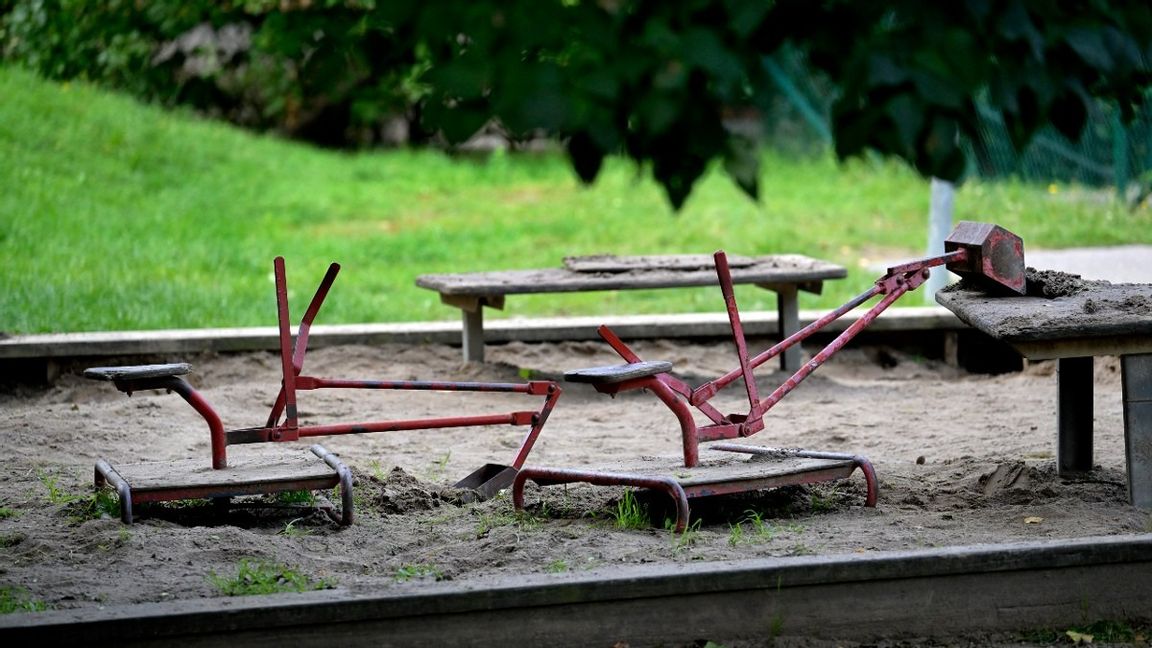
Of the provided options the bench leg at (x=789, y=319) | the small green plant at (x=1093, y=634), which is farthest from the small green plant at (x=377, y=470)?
the bench leg at (x=789, y=319)

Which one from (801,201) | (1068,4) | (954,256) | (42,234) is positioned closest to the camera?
(1068,4)

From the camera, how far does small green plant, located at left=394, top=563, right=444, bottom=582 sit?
13.2 feet

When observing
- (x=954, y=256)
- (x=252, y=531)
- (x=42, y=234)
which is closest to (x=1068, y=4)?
(x=954, y=256)

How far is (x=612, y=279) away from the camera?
7211 mm

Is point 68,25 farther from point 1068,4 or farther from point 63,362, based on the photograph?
point 63,362

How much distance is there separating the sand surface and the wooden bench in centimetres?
30

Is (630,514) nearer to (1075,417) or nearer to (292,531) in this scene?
(292,531)

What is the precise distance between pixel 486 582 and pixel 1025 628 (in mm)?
1413

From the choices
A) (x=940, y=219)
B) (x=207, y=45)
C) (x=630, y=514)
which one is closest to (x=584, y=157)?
(x=207, y=45)

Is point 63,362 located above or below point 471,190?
below

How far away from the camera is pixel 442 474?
5582 millimetres

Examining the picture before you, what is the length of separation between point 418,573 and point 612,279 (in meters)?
3.32

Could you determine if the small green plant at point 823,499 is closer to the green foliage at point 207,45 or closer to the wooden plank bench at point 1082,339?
the wooden plank bench at point 1082,339

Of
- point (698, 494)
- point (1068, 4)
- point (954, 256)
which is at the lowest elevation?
point (698, 494)
